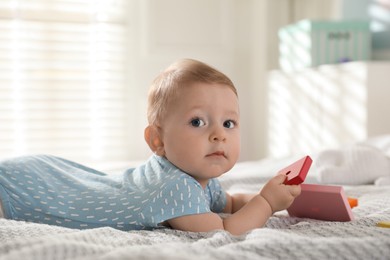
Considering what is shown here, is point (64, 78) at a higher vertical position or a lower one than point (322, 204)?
higher

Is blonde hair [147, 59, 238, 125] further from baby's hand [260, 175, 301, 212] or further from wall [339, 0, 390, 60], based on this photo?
wall [339, 0, 390, 60]

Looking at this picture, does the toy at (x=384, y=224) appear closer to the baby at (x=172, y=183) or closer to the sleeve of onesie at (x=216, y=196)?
the baby at (x=172, y=183)

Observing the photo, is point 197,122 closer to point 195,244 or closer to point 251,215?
point 251,215

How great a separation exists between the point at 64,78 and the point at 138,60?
1.38ft

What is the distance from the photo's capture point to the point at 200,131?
108cm

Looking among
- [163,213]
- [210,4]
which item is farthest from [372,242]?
[210,4]

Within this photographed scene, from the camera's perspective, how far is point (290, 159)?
6.75 feet

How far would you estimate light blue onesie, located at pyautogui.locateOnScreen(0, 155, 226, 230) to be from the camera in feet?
3.44

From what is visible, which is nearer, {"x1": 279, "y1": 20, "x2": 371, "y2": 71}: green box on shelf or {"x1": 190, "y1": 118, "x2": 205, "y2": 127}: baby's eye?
{"x1": 190, "y1": 118, "x2": 205, "y2": 127}: baby's eye

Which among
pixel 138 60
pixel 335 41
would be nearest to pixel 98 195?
pixel 335 41

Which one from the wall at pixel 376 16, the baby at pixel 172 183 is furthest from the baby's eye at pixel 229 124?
the wall at pixel 376 16

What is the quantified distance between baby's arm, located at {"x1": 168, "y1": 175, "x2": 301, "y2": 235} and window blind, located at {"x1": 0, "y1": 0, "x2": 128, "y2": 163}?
238 centimetres

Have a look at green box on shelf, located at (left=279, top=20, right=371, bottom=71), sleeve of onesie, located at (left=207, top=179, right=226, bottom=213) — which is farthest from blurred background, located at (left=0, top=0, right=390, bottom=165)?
sleeve of onesie, located at (left=207, top=179, right=226, bottom=213)

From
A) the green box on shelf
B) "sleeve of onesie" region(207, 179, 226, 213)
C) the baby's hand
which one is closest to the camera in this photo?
the baby's hand
